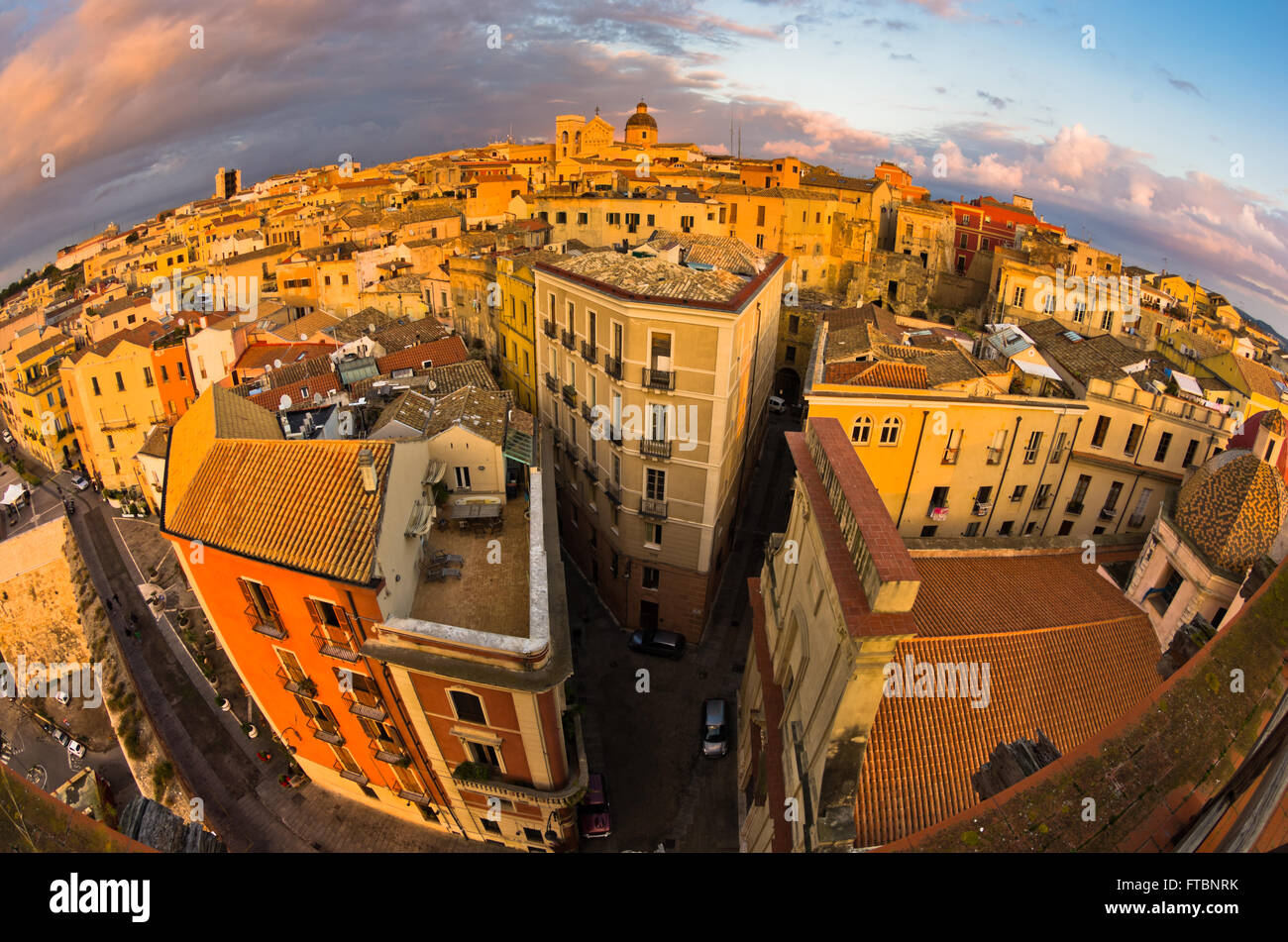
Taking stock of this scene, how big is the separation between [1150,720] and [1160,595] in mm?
15184

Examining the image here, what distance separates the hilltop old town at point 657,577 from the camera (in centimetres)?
1274

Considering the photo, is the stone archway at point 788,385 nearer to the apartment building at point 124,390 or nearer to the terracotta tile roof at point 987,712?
the terracotta tile roof at point 987,712

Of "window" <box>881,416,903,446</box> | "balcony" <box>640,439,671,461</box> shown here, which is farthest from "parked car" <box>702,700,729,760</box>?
"window" <box>881,416,903,446</box>

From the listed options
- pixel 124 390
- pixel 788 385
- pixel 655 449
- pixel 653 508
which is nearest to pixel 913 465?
pixel 655 449

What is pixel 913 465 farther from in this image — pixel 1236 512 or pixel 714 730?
pixel 714 730

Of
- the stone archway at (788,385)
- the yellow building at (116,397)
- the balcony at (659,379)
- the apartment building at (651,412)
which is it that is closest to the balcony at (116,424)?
the yellow building at (116,397)

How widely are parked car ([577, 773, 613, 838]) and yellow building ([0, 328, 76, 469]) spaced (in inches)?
2501

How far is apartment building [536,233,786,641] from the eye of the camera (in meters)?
26.6

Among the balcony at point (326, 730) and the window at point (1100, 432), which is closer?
the balcony at point (326, 730)

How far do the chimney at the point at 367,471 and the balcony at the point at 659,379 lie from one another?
12617mm

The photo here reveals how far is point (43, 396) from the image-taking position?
56.9m

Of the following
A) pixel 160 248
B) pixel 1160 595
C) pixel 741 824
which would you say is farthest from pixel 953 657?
pixel 160 248

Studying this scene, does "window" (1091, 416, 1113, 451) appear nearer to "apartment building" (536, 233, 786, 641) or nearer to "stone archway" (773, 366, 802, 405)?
"apartment building" (536, 233, 786, 641)

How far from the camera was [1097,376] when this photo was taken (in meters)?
26.6
